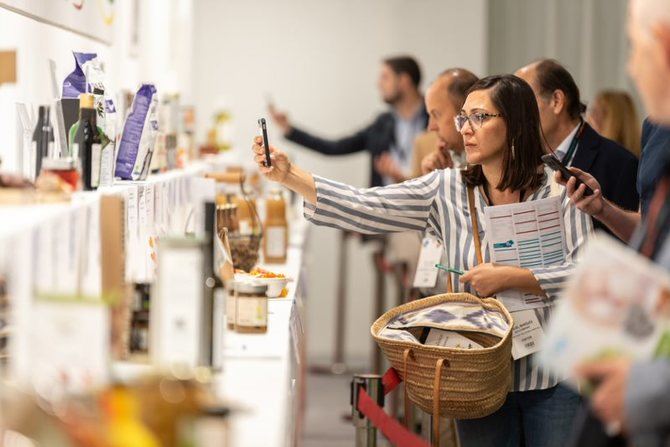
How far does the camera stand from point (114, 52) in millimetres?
4902

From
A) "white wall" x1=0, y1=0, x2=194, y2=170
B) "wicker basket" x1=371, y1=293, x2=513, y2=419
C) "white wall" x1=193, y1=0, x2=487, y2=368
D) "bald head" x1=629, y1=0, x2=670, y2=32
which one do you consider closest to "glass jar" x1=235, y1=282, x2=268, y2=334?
"wicker basket" x1=371, y1=293, x2=513, y2=419

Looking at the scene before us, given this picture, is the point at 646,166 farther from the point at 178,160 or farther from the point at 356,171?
the point at 356,171

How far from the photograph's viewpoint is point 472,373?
9.23ft

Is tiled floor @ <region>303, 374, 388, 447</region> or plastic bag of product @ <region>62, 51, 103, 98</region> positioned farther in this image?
tiled floor @ <region>303, 374, 388, 447</region>

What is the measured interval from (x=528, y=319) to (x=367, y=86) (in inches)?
199

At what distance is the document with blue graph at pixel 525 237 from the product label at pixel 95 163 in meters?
1.07

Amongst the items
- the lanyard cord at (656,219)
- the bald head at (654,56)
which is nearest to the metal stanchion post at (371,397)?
the lanyard cord at (656,219)

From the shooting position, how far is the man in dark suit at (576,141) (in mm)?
3576

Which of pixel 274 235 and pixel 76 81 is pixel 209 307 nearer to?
pixel 76 81

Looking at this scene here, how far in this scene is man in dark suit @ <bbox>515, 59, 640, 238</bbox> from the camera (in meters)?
3.58

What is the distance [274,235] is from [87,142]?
71.9 inches

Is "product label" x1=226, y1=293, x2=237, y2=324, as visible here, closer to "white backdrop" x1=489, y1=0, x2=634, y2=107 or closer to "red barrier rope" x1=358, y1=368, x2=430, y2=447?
"red barrier rope" x1=358, y1=368, x2=430, y2=447

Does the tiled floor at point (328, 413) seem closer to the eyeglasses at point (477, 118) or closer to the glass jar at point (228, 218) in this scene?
the glass jar at point (228, 218)

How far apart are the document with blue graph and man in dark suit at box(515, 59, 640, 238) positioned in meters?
0.42
